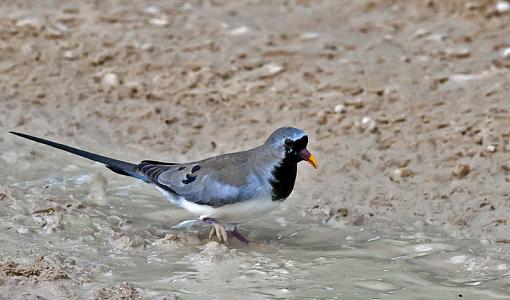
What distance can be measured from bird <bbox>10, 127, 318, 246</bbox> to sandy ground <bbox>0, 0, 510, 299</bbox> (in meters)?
0.86

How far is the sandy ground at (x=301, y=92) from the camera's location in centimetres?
638

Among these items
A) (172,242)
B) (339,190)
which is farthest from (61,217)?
(339,190)

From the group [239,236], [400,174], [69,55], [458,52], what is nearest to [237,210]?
[239,236]

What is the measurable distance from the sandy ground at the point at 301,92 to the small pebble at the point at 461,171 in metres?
0.01

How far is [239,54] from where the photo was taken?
8.43 metres

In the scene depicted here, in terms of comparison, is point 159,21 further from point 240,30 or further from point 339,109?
point 339,109

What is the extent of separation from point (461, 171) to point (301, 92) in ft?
5.84

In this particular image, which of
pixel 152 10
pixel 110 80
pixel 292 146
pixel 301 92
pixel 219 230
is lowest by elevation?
pixel 219 230

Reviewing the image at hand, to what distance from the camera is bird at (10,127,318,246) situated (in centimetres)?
509

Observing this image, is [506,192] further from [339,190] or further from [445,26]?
[445,26]

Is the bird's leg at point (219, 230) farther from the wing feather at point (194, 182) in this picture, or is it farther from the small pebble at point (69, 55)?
the small pebble at point (69, 55)

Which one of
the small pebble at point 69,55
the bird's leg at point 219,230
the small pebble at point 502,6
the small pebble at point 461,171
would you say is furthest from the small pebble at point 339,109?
the small pebble at point 69,55

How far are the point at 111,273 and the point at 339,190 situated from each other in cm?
218

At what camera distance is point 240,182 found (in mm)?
5102
